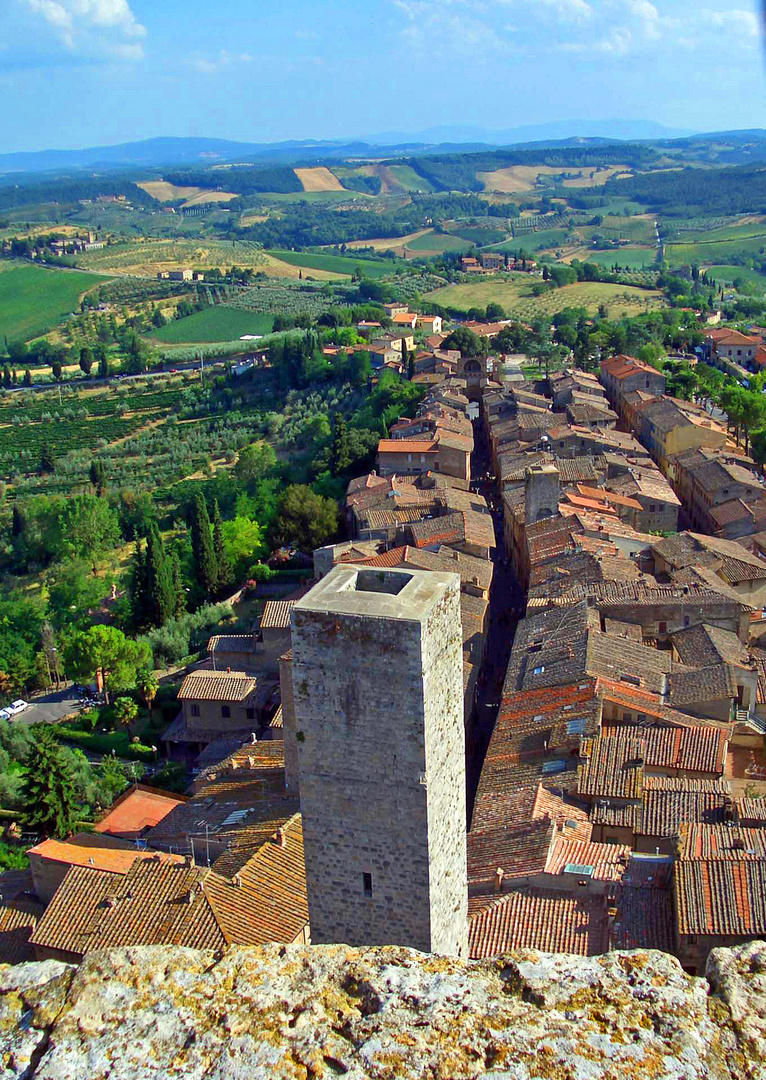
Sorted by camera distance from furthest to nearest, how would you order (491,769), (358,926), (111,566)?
(111,566) < (491,769) < (358,926)

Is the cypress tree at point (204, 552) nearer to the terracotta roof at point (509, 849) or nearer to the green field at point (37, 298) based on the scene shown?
the terracotta roof at point (509, 849)

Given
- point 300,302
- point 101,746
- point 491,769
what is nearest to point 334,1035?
point 491,769

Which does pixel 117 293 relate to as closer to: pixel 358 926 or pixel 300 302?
pixel 300 302

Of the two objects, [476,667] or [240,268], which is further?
[240,268]

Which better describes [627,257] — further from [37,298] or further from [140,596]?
[140,596]

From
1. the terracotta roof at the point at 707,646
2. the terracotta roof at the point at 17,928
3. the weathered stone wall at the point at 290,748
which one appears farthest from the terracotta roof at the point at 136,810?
the terracotta roof at the point at 707,646

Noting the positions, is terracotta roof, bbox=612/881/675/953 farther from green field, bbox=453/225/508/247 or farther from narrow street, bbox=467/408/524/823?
green field, bbox=453/225/508/247
